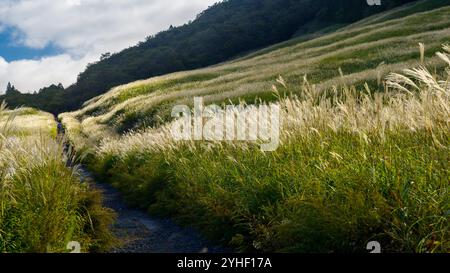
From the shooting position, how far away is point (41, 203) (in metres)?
6.47

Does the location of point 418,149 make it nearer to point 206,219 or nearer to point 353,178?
point 353,178

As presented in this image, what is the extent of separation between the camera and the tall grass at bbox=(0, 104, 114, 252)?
5.94 m

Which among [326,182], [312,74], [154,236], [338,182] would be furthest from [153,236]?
[312,74]

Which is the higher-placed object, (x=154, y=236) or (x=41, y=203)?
(x=41, y=203)

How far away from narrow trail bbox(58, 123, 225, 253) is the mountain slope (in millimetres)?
81373

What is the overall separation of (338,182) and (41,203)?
12.5ft

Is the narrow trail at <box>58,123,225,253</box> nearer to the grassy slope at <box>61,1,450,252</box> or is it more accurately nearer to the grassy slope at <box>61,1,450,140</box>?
the grassy slope at <box>61,1,450,252</box>

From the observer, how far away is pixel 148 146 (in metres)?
13.5

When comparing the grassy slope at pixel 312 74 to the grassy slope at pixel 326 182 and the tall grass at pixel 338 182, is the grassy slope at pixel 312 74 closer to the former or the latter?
the grassy slope at pixel 326 182

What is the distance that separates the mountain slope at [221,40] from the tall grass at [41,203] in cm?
8309

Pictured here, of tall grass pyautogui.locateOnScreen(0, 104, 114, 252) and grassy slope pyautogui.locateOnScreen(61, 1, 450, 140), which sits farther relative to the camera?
grassy slope pyautogui.locateOnScreen(61, 1, 450, 140)

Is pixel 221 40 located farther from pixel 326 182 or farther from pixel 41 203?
pixel 326 182

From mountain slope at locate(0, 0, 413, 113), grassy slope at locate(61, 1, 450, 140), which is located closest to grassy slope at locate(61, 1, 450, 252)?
grassy slope at locate(61, 1, 450, 140)
